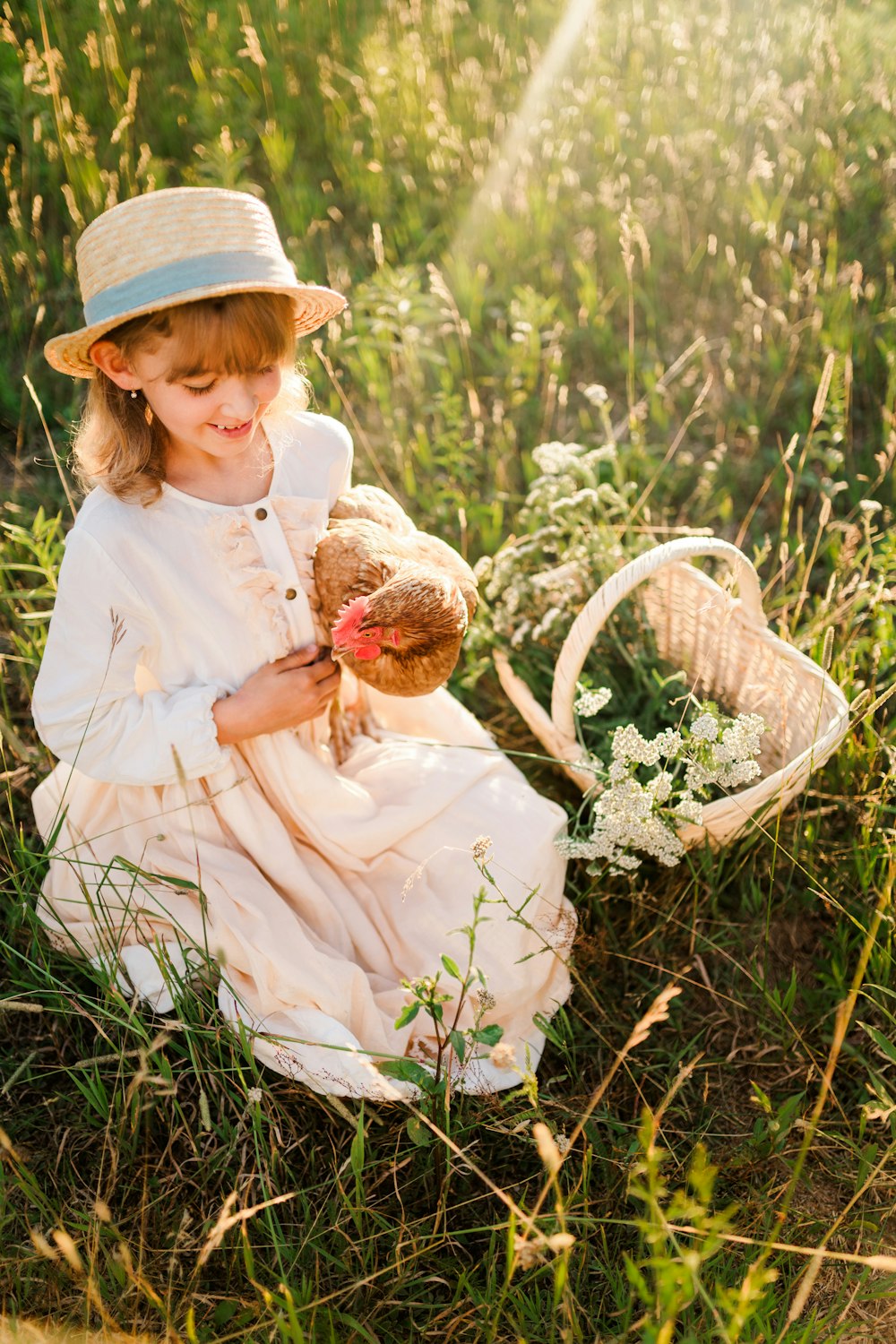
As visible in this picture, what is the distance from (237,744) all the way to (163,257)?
842 millimetres

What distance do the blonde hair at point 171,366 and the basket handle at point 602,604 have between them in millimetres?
675

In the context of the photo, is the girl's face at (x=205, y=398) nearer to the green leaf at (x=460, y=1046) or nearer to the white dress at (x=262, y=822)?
the white dress at (x=262, y=822)

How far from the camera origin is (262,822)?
184cm

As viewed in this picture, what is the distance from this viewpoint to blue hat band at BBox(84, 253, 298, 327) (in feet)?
4.83

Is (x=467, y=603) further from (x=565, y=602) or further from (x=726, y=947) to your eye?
(x=726, y=947)

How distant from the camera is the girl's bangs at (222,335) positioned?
152 cm

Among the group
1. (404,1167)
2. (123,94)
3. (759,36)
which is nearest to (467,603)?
(404,1167)

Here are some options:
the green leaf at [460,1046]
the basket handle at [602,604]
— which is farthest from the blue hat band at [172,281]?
the green leaf at [460,1046]

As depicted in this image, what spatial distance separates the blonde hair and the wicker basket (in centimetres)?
70

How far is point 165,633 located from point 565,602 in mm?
1080

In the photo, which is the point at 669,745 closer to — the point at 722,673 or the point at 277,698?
the point at 277,698

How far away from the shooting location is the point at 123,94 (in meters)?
3.37

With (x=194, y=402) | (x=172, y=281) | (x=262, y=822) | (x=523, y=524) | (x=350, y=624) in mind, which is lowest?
(x=262, y=822)

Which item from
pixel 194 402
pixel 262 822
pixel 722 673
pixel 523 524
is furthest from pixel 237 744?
pixel 523 524
